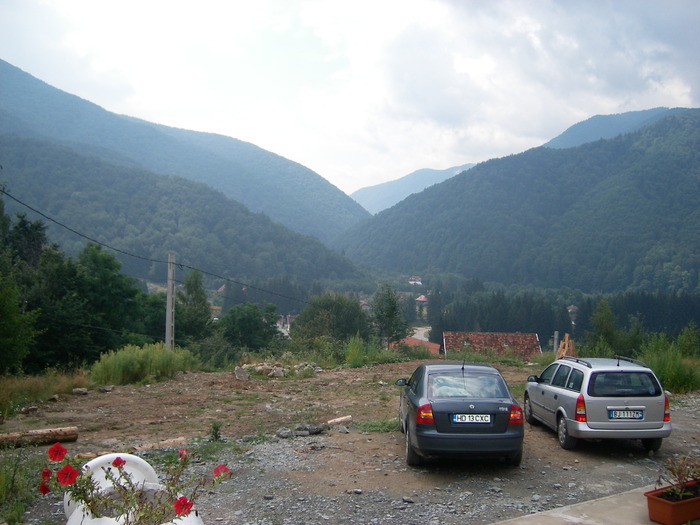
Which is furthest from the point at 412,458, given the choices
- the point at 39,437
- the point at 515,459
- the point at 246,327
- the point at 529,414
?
the point at 246,327

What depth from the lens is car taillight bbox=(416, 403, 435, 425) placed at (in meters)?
7.64

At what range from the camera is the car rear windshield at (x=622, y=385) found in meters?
8.66

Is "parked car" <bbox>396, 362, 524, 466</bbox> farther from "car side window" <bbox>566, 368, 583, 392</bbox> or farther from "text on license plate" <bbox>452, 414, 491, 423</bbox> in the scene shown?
"car side window" <bbox>566, 368, 583, 392</bbox>

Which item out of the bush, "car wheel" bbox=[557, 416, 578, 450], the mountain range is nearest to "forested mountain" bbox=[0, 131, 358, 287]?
the mountain range

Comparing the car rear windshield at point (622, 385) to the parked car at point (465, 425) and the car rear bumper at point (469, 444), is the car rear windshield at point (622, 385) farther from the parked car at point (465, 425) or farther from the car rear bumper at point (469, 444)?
the car rear bumper at point (469, 444)

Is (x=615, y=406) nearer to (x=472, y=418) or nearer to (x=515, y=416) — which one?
(x=515, y=416)

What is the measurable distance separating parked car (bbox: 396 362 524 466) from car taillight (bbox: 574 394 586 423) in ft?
4.41

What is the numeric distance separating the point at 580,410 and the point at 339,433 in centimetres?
407

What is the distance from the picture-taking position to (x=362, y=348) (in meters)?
23.7

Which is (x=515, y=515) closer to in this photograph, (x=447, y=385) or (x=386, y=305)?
(x=447, y=385)

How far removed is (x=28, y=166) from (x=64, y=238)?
176 feet

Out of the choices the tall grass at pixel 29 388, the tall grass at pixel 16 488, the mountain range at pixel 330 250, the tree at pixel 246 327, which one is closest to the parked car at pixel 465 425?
the tall grass at pixel 16 488

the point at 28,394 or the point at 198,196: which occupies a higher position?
the point at 198,196

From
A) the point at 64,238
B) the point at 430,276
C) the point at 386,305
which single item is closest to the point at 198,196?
the point at 64,238
